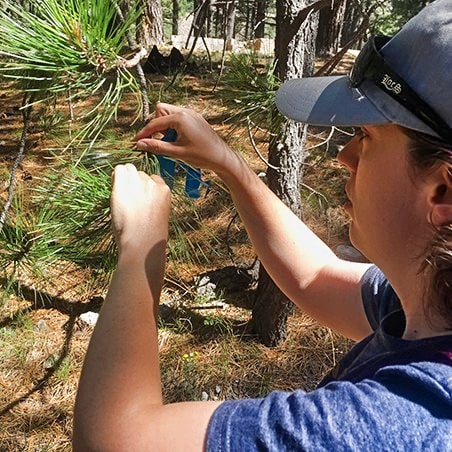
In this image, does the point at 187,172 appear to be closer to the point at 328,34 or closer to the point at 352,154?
the point at 352,154

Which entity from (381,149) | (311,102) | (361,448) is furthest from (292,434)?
(311,102)

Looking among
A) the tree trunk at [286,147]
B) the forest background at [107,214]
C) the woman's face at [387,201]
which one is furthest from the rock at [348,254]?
the woman's face at [387,201]

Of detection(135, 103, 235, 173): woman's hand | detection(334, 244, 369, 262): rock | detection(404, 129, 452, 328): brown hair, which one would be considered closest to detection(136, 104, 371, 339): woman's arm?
detection(135, 103, 235, 173): woman's hand

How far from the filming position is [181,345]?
194 centimetres

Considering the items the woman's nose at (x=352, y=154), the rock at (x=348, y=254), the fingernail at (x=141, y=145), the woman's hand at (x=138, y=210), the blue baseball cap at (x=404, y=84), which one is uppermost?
the blue baseball cap at (x=404, y=84)

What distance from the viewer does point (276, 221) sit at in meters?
1.02

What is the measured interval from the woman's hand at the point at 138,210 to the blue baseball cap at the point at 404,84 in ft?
0.78

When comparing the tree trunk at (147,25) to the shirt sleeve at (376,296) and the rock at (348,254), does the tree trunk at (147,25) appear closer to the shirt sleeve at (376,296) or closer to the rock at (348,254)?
the shirt sleeve at (376,296)

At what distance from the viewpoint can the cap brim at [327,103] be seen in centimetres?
64

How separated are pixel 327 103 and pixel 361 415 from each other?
0.40 metres

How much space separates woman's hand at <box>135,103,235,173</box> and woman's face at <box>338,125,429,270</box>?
293mm

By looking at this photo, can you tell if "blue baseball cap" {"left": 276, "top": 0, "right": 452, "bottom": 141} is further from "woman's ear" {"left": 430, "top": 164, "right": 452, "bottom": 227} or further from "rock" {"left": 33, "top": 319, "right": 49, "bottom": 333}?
"rock" {"left": 33, "top": 319, "right": 49, "bottom": 333}

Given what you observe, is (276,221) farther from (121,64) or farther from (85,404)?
(85,404)

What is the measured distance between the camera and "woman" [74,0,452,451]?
49cm
